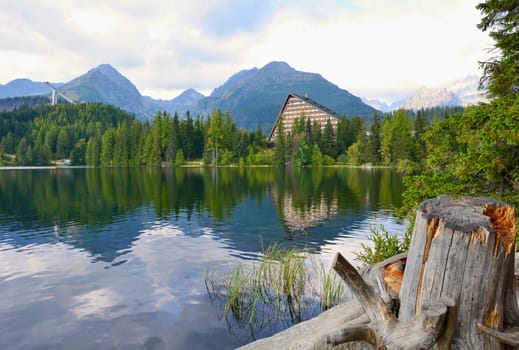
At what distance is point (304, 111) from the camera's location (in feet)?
478

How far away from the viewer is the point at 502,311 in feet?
8.30

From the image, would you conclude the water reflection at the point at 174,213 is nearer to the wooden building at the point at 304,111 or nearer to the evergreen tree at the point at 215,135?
the evergreen tree at the point at 215,135

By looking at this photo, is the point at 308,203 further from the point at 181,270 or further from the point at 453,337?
the point at 453,337

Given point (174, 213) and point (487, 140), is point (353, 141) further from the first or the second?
point (487, 140)

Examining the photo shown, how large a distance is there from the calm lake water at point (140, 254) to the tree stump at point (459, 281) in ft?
20.6

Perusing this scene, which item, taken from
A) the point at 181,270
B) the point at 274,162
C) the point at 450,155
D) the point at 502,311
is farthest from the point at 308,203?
the point at 274,162

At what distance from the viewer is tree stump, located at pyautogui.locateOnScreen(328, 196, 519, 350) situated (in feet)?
7.86

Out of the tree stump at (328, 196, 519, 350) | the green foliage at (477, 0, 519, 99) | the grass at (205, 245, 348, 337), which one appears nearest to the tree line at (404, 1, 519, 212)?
the green foliage at (477, 0, 519, 99)

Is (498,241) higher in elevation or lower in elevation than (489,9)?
lower

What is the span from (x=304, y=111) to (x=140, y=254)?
447ft

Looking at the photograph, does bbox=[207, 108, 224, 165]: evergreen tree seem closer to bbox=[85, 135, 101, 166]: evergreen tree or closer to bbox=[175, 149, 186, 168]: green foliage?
bbox=[175, 149, 186, 168]: green foliage

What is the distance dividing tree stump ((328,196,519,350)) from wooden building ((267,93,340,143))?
135738 mm

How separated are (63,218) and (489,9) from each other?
2661 centimetres

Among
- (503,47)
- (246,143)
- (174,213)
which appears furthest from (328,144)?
(503,47)
